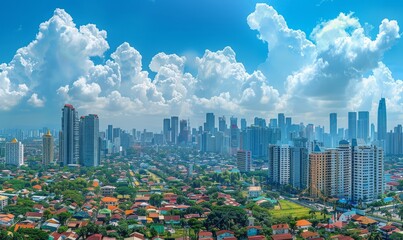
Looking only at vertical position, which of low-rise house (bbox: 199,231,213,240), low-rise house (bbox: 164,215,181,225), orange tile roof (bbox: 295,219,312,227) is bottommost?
low-rise house (bbox: 164,215,181,225)

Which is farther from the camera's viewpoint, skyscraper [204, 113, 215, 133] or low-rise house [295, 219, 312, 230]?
skyscraper [204, 113, 215, 133]

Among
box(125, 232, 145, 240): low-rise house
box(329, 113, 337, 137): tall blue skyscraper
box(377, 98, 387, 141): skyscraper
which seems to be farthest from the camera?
box(329, 113, 337, 137): tall blue skyscraper

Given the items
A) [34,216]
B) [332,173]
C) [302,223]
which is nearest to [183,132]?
[332,173]

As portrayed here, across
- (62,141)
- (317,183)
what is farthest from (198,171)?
A: (317,183)

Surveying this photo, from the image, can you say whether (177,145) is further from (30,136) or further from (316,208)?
(316,208)

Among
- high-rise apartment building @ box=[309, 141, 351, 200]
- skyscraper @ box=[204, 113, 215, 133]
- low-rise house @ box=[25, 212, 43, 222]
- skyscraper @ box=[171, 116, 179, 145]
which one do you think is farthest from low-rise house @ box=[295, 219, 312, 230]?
skyscraper @ box=[171, 116, 179, 145]

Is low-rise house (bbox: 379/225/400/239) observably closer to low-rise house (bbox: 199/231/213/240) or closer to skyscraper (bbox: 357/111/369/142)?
low-rise house (bbox: 199/231/213/240)

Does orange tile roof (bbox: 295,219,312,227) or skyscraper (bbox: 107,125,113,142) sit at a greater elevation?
skyscraper (bbox: 107,125,113,142)
